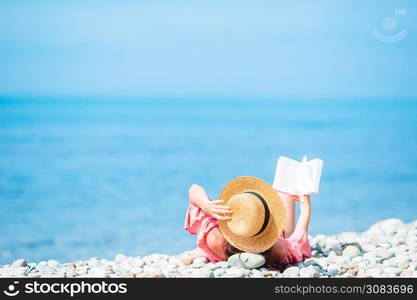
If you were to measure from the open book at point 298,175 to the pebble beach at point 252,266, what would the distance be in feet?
1.60

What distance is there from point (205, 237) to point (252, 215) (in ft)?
1.75

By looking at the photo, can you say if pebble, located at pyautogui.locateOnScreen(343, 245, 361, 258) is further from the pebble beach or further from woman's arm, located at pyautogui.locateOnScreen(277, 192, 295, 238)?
woman's arm, located at pyautogui.locateOnScreen(277, 192, 295, 238)

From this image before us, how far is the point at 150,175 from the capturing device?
54.1 ft

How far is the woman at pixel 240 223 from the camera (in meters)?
4.36

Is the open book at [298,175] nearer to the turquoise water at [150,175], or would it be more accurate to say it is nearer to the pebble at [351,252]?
the pebble at [351,252]

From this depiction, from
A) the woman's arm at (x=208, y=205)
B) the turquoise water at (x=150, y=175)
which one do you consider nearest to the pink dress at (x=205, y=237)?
the woman's arm at (x=208, y=205)

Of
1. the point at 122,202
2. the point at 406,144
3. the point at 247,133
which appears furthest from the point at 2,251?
the point at 247,133

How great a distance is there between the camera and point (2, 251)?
8719 mm

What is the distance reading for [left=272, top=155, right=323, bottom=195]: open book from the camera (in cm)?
488

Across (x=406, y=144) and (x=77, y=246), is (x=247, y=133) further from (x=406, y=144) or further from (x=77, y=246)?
(x=77, y=246)

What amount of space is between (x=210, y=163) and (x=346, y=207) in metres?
6.91

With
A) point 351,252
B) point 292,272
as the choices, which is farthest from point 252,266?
point 351,252

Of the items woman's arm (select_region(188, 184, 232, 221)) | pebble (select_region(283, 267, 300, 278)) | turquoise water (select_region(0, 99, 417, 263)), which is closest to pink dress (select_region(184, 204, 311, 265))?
woman's arm (select_region(188, 184, 232, 221))

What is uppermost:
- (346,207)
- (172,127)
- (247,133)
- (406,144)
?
(172,127)
